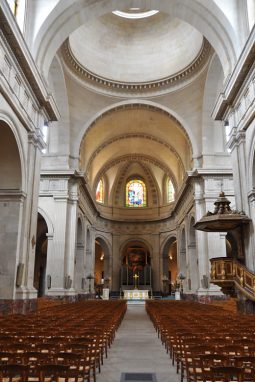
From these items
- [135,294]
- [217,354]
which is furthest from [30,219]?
[135,294]

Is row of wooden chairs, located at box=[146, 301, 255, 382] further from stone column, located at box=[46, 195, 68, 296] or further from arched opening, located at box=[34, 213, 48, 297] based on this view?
arched opening, located at box=[34, 213, 48, 297]

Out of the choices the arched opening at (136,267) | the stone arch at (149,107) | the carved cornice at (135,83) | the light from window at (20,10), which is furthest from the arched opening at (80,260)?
the light from window at (20,10)

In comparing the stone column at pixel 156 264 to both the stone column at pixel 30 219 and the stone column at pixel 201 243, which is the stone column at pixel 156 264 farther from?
the stone column at pixel 30 219

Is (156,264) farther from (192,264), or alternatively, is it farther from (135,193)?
(192,264)

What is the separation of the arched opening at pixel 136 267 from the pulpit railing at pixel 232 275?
24.8 m

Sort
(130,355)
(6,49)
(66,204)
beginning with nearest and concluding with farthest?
1. (130,355)
2. (6,49)
3. (66,204)

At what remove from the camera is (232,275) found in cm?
1227

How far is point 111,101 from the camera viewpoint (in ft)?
85.6

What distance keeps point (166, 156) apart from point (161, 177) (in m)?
5.70

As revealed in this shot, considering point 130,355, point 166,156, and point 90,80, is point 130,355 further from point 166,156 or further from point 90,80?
point 166,156

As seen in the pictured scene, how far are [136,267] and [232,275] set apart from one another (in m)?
26.9

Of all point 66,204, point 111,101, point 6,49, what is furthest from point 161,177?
point 6,49

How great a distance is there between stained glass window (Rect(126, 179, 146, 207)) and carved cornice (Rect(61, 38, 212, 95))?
16.2 metres

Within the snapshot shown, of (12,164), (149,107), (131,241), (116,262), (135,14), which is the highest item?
(135,14)
